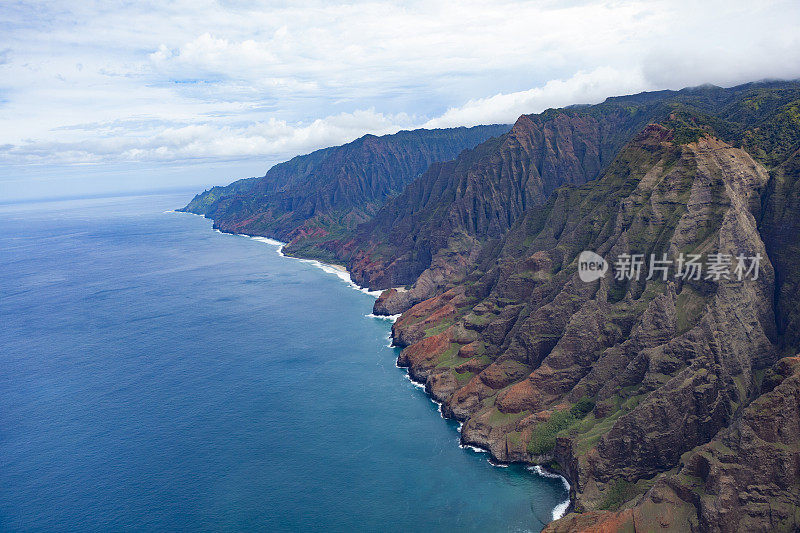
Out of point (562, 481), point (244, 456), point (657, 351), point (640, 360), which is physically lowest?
point (562, 481)

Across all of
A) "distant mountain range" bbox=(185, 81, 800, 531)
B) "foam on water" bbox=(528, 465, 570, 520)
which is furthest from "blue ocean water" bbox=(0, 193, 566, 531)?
"distant mountain range" bbox=(185, 81, 800, 531)

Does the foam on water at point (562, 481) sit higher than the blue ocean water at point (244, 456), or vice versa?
the blue ocean water at point (244, 456)

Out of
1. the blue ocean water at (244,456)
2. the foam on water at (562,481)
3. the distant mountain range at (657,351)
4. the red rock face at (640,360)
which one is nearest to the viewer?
the distant mountain range at (657,351)

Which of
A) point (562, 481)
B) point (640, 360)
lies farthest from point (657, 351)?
point (562, 481)

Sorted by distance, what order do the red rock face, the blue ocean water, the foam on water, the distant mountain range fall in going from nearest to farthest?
1. the distant mountain range
2. the red rock face
3. the foam on water
4. the blue ocean water

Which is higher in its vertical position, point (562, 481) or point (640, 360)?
point (640, 360)

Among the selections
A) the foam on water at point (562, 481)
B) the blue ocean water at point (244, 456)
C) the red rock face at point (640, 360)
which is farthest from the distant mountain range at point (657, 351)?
the blue ocean water at point (244, 456)

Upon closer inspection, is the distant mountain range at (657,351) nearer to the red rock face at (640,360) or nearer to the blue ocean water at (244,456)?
the red rock face at (640,360)

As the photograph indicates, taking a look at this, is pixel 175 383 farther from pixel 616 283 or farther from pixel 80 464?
pixel 616 283

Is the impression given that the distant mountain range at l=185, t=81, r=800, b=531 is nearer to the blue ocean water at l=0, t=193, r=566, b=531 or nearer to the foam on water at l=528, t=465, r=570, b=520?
the foam on water at l=528, t=465, r=570, b=520

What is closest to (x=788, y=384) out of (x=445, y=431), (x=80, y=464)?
(x=445, y=431)

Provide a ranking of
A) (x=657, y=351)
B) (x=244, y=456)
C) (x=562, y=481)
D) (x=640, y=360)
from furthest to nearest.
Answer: (x=244, y=456), (x=640, y=360), (x=657, y=351), (x=562, y=481)

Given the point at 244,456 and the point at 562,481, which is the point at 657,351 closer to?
the point at 562,481
